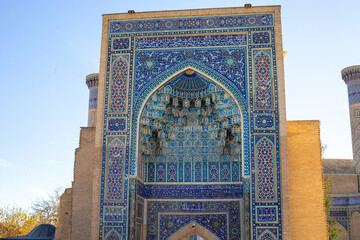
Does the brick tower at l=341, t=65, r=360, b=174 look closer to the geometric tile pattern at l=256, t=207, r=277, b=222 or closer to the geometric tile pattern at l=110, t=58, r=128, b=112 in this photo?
the geometric tile pattern at l=256, t=207, r=277, b=222

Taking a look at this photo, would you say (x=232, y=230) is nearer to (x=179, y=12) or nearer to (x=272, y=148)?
(x=272, y=148)

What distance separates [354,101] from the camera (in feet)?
55.4

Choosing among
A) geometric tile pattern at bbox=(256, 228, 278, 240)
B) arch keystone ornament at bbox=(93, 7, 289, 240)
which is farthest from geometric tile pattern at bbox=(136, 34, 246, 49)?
geometric tile pattern at bbox=(256, 228, 278, 240)

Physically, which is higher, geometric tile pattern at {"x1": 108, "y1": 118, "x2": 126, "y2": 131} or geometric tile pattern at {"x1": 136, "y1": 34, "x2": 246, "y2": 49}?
geometric tile pattern at {"x1": 136, "y1": 34, "x2": 246, "y2": 49}

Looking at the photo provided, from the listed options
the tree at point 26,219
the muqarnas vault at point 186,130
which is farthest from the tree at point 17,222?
the muqarnas vault at point 186,130

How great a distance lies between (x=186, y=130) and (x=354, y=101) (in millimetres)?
9553

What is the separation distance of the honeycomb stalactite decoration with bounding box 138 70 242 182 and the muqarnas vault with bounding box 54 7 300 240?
0.02m

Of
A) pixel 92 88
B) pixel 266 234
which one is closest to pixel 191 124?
pixel 266 234

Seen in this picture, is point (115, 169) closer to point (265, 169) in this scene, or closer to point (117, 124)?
point (117, 124)

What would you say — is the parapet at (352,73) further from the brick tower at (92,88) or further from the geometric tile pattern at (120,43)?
the geometric tile pattern at (120,43)

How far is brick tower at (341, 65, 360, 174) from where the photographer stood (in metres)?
16.3

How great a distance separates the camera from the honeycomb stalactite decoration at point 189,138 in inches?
353

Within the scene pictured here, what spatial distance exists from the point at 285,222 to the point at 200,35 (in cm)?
380

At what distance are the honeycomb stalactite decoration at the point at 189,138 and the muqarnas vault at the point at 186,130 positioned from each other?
0.07 ft
